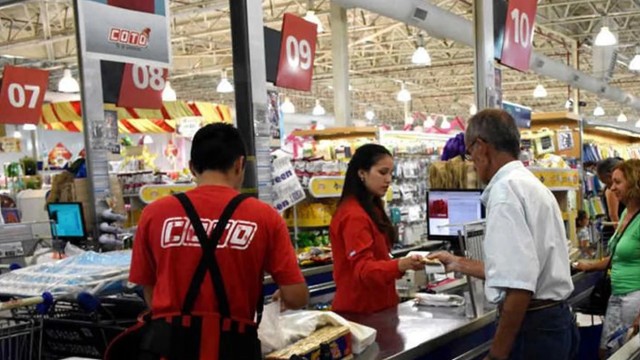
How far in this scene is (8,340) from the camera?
2670mm

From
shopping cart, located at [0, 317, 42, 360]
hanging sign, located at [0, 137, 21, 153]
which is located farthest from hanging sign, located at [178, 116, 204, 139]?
shopping cart, located at [0, 317, 42, 360]

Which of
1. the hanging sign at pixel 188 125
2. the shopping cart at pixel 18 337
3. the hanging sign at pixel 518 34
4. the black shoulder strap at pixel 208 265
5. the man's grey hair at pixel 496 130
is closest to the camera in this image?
Result: the black shoulder strap at pixel 208 265

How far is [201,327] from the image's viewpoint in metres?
2.19

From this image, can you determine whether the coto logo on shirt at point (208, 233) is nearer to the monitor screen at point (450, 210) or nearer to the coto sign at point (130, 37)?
the coto sign at point (130, 37)

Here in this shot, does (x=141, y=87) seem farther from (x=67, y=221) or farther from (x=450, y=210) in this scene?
(x=450, y=210)

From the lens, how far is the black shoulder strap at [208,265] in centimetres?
218

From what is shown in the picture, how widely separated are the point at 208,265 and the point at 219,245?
0.07m

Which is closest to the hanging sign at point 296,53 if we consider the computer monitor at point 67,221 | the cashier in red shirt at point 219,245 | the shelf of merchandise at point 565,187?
the computer monitor at point 67,221

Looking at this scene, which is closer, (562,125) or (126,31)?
(126,31)

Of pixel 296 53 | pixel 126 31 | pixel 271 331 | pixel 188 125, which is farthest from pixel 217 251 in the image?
pixel 188 125

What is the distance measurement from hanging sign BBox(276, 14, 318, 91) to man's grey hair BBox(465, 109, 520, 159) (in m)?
3.45

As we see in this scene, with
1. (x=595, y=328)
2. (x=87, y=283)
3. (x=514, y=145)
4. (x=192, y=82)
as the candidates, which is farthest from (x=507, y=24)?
(x=192, y=82)

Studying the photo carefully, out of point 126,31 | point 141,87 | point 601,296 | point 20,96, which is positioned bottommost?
point 601,296

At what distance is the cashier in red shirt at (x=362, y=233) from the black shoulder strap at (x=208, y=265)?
3.88 feet
